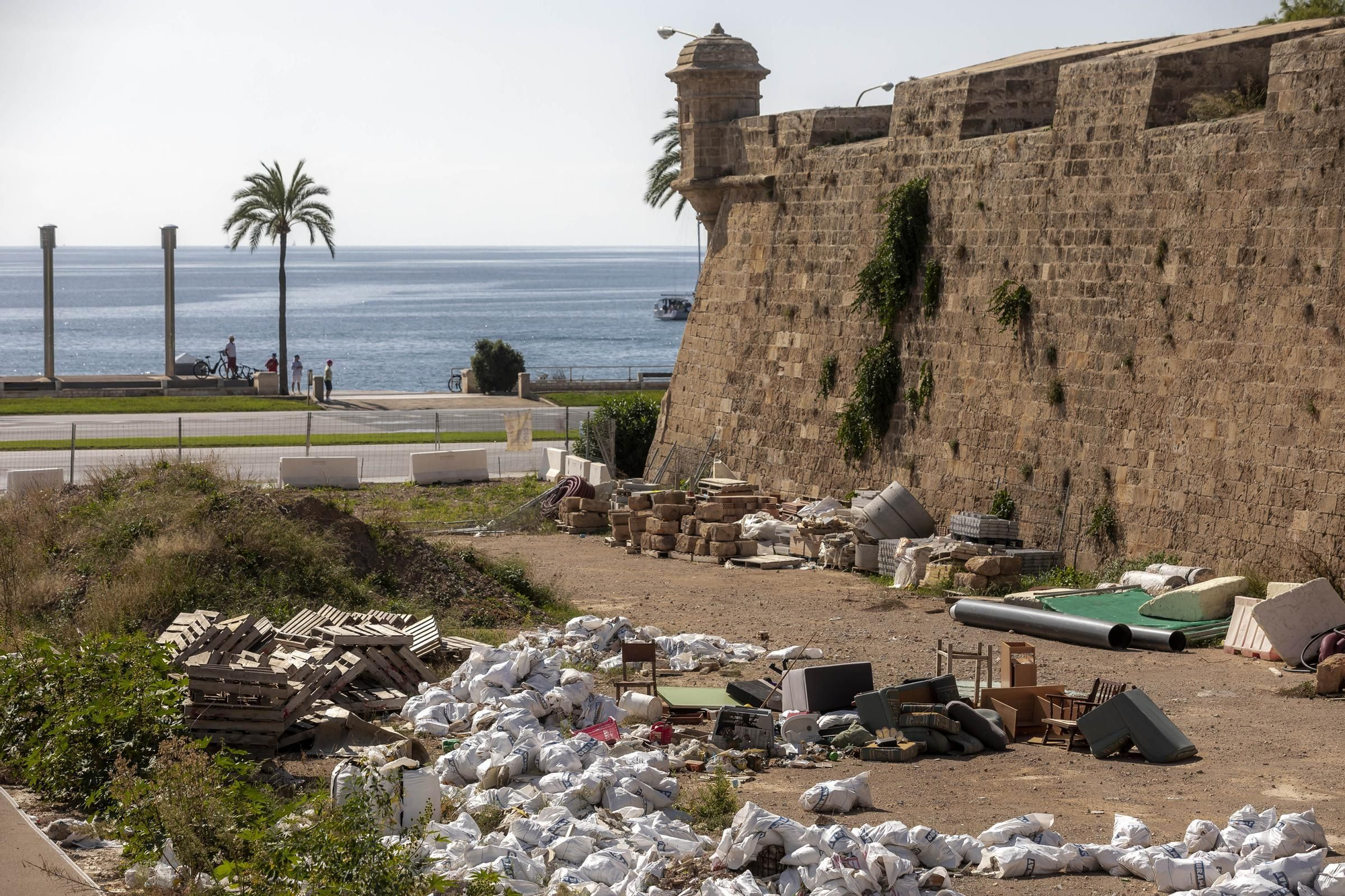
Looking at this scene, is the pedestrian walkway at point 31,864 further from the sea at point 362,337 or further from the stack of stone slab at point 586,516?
the sea at point 362,337

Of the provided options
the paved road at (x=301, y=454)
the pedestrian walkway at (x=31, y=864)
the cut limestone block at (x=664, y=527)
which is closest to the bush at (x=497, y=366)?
the paved road at (x=301, y=454)

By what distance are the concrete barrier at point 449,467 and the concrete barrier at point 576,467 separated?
7.80 feet

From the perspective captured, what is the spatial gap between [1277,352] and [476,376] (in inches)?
1517

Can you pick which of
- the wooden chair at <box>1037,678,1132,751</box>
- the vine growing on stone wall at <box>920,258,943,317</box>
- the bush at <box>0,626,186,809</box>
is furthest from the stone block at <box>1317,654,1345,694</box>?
the bush at <box>0,626,186,809</box>

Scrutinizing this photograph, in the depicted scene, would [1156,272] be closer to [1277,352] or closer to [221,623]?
[1277,352]

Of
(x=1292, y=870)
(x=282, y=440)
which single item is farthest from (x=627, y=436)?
(x=1292, y=870)

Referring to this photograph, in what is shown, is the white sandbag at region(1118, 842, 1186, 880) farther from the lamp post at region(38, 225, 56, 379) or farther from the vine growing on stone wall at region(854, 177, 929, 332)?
the lamp post at region(38, 225, 56, 379)

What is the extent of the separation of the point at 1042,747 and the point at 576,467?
17.8 meters

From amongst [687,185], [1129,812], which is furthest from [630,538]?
[1129,812]

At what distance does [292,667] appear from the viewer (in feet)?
41.8

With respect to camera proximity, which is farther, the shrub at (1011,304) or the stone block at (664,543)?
the stone block at (664,543)

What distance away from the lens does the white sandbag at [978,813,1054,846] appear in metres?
9.78

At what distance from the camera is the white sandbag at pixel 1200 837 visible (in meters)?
9.40

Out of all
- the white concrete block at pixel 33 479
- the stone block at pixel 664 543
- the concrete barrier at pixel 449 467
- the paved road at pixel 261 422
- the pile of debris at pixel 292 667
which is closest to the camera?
the pile of debris at pixel 292 667
